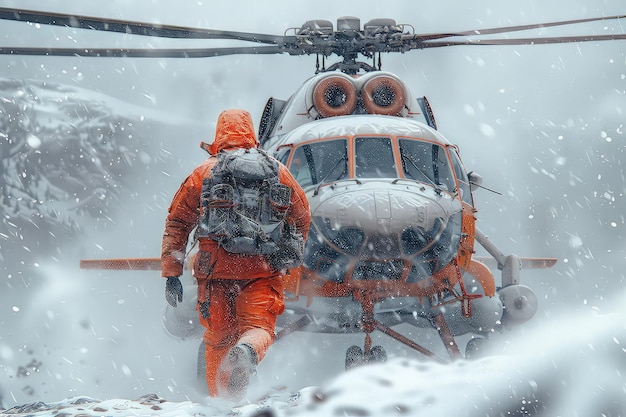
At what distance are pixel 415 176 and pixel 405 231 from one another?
826 mm

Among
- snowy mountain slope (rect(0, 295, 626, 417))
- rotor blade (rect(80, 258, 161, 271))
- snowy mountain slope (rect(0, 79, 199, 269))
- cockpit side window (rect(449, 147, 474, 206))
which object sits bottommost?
snowy mountain slope (rect(0, 79, 199, 269))

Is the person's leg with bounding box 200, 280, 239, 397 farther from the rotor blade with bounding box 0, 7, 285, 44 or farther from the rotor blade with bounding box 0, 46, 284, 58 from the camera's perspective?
the rotor blade with bounding box 0, 46, 284, 58

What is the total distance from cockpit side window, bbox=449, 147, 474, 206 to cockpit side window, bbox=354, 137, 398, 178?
81 centimetres

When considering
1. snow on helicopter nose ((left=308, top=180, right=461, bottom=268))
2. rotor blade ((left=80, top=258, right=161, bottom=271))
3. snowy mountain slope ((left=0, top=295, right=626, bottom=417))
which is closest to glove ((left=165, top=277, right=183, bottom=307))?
snow on helicopter nose ((left=308, top=180, right=461, bottom=268))

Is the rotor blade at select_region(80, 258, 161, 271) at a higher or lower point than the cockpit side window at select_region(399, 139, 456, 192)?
lower

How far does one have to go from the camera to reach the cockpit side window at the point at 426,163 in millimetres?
5945

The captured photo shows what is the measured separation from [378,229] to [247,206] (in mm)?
1394

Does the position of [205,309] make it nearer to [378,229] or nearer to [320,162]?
[378,229]

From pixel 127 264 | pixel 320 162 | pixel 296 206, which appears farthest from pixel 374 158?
pixel 127 264

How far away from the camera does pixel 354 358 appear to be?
5.56 meters

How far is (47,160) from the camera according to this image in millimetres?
31375

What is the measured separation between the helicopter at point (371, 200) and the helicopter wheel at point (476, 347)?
11 mm

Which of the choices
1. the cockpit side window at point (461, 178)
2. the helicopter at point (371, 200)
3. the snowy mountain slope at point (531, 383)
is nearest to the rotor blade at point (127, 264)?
the helicopter at point (371, 200)

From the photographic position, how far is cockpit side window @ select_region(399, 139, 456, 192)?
5.95 metres
